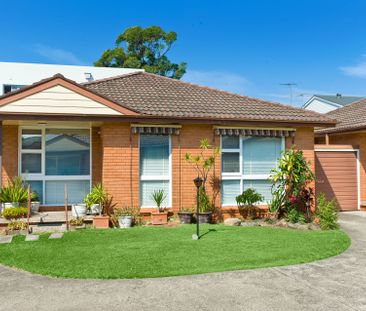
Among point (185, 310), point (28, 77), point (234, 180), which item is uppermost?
point (28, 77)

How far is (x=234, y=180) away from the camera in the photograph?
12844mm

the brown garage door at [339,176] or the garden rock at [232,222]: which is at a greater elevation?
the brown garage door at [339,176]

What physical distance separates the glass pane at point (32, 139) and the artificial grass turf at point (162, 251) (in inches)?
153

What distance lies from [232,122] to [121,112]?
345cm

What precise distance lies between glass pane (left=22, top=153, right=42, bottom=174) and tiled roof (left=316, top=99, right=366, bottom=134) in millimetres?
10875

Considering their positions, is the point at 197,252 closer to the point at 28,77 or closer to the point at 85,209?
the point at 85,209

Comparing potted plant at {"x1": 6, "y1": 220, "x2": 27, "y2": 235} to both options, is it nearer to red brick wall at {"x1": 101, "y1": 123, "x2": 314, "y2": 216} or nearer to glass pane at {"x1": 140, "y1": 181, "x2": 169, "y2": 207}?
red brick wall at {"x1": 101, "y1": 123, "x2": 314, "y2": 216}

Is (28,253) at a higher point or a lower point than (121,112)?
lower

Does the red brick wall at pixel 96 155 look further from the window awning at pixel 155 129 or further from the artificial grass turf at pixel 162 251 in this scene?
the artificial grass turf at pixel 162 251

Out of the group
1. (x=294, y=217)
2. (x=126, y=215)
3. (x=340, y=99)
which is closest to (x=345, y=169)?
(x=294, y=217)

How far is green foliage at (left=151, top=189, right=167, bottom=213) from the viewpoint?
39.2 ft

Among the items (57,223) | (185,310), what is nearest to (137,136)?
(57,223)

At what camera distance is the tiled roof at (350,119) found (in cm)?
1591

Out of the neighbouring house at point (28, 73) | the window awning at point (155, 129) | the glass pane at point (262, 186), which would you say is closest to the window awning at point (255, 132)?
the window awning at point (155, 129)
